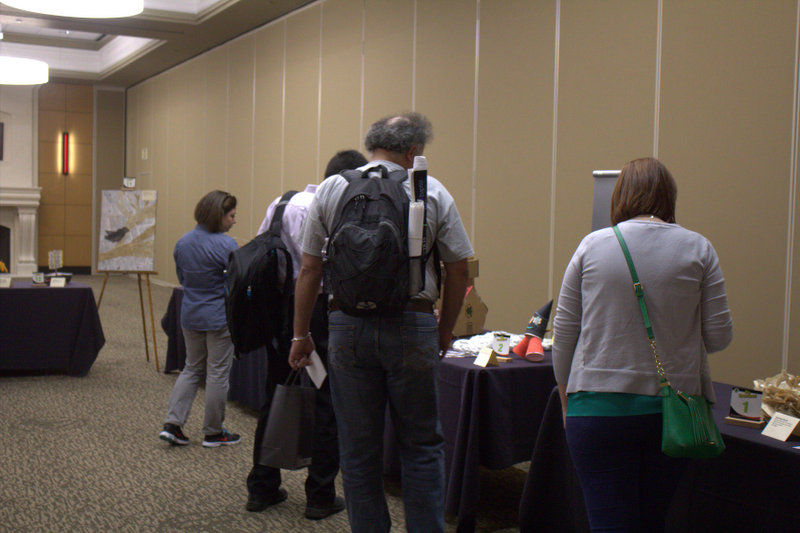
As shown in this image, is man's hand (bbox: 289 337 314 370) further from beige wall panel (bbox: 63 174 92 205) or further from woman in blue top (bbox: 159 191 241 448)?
beige wall panel (bbox: 63 174 92 205)

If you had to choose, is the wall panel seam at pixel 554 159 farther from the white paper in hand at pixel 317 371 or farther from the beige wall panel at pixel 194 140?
the beige wall panel at pixel 194 140

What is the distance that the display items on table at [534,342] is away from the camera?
282 centimetres

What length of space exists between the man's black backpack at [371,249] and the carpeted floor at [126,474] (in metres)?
1.28

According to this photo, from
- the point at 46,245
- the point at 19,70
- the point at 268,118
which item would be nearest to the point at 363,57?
the point at 268,118

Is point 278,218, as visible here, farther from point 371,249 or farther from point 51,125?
point 51,125

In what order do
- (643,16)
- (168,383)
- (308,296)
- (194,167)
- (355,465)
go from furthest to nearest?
(194,167)
(168,383)
(643,16)
(308,296)
(355,465)

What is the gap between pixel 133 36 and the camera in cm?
995

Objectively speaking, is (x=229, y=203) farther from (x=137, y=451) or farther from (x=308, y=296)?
(x=308, y=296)

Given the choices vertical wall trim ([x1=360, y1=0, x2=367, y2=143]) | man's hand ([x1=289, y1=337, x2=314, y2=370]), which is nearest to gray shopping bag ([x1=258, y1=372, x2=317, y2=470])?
man's hand ([x1=289, y1=337, x2=314, y2=370])

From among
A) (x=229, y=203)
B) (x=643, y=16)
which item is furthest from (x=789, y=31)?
(x=229, y=203)

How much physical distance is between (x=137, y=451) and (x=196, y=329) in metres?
0.70

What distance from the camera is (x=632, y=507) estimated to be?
1.67 metres

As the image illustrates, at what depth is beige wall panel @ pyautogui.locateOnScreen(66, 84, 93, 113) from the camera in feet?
46.5

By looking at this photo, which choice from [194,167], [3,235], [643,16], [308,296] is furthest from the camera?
[3,235]
